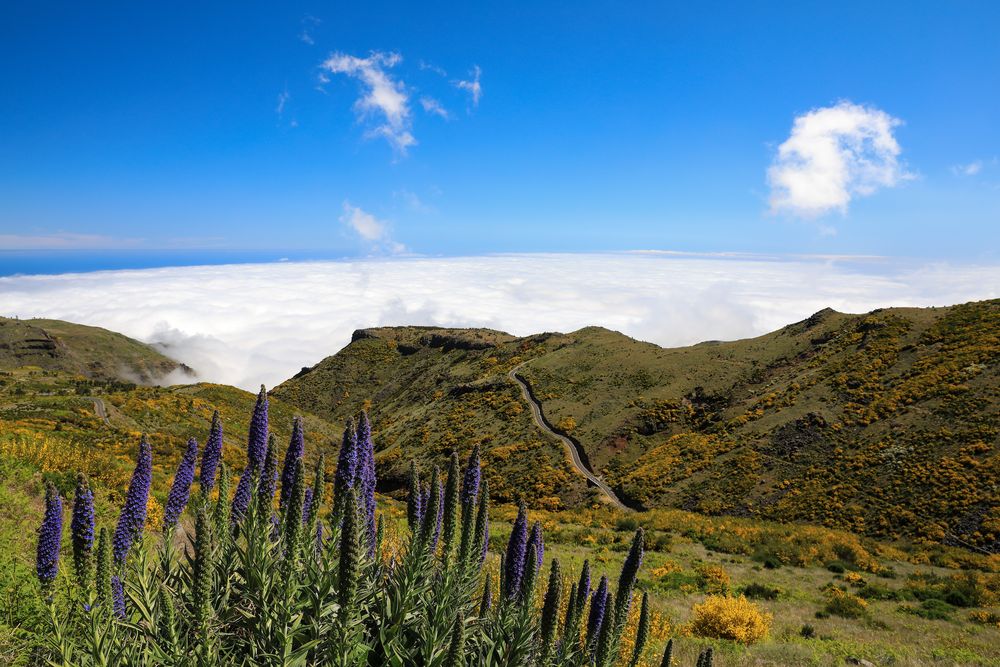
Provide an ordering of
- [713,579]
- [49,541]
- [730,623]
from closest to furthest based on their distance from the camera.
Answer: [49,541] → [730,623] → [713,579]

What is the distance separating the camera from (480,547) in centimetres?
559

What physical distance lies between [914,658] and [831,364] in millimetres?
43266

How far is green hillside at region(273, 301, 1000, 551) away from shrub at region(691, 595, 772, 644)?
72.3ft

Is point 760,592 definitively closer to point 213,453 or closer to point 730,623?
point 730,623

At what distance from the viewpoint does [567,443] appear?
5041 centimetres

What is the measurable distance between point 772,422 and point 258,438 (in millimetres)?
47152

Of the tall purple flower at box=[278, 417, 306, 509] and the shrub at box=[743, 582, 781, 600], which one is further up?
the tall purple flower at box=[278, 417, 306, 509]

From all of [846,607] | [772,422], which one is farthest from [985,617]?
[772,422]

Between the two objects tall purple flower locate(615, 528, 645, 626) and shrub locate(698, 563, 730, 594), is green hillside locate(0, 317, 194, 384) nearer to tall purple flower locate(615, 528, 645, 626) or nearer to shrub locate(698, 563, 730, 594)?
shrub locate(698, 563, 730, 594)

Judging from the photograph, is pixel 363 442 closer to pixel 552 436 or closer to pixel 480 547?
pixel 480 547

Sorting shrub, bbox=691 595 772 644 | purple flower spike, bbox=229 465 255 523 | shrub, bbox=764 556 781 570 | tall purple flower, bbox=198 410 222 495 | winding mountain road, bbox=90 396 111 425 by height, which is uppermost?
tall purple flower, bbox=198 410 222 495

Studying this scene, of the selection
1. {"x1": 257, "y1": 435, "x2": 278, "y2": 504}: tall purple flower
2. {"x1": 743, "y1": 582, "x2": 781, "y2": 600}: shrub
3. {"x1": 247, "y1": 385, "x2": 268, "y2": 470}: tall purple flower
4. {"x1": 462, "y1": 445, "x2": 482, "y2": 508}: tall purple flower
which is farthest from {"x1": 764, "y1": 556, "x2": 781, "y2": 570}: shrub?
{"x1": 257, "y1": 435, "x2": 278, "y2": 504}: tall purple flower

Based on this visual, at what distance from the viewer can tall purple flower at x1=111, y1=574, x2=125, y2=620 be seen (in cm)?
448

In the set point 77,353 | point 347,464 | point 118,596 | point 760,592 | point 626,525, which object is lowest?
point 77,353
